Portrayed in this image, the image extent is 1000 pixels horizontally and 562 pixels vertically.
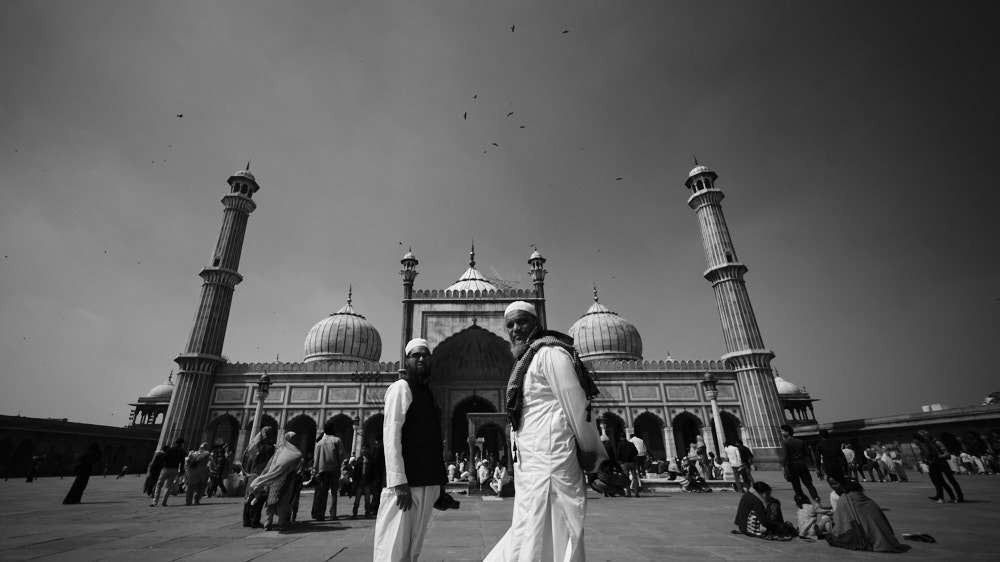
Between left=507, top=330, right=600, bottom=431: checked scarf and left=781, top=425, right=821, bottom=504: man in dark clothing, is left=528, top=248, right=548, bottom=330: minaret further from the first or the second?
left=507, top=330, right=600, bottom=431: checked scarf

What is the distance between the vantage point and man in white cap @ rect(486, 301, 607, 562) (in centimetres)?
205

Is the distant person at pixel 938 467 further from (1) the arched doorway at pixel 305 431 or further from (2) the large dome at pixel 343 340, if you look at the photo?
(2) the large dome at pixel 343 340

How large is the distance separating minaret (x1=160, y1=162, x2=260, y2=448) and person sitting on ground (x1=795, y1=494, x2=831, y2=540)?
74.9 ft

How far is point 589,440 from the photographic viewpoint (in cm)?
215

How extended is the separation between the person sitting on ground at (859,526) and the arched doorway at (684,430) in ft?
63.2

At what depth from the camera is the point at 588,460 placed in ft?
6.93

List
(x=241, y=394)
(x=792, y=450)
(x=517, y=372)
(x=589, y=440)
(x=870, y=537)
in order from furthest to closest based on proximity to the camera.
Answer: (x=241, y=394) → (x=792, y=450) → (x=870, y=537) → (x=517, y=372) → (x=589, y=440)

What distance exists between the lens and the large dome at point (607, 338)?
29.5 m

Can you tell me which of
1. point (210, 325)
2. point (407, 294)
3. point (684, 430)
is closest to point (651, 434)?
point (684, 430)

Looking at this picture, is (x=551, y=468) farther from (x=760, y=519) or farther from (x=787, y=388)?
(x=787, y=388)

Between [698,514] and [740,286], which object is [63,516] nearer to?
[698,514]

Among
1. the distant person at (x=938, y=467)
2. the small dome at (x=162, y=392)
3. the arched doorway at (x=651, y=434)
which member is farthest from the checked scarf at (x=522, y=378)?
the small dome at (x=162, y=392)

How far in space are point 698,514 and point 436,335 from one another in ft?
54.3

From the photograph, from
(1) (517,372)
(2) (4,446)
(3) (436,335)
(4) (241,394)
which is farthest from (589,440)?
(2) (4,446)
